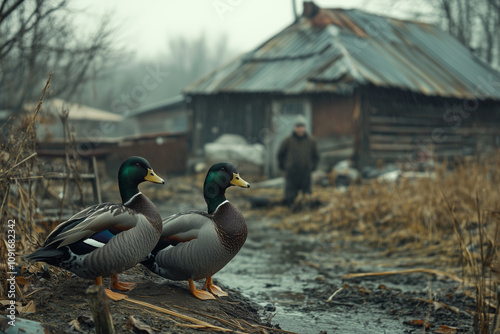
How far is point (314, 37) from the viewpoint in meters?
19.3

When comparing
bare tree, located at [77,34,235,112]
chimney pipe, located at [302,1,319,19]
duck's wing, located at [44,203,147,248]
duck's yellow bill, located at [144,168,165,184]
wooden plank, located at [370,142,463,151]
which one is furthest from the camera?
bare tree, located at [77,34,235,112]

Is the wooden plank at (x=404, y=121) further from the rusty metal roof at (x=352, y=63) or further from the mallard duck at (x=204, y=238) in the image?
the mallard duck at (x=204, y=238)

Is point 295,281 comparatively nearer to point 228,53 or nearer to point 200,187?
point 200,187

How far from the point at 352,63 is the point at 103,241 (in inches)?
550

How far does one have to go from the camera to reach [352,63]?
53.0 ft

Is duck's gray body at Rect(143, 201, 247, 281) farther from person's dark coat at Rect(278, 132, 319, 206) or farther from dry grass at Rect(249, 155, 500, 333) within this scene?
person's dark coat at Rect(278, 132, 319, 206)

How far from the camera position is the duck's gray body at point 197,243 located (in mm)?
3576

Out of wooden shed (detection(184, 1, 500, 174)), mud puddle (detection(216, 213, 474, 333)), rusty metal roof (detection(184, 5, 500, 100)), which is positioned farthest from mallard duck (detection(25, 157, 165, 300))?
rusty metal roof (detection(184, 5, 500, 100))

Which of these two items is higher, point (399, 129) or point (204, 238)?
point (399, 129)

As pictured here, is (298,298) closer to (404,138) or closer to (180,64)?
(404,138)

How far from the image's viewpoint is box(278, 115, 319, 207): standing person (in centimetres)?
1084

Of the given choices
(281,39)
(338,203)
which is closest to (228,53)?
(281,39)

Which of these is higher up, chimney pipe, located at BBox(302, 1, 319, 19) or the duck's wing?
chimney pipe, located at BBox(302, 1, 319, 19)

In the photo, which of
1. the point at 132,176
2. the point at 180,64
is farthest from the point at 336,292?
the point at 180,64
